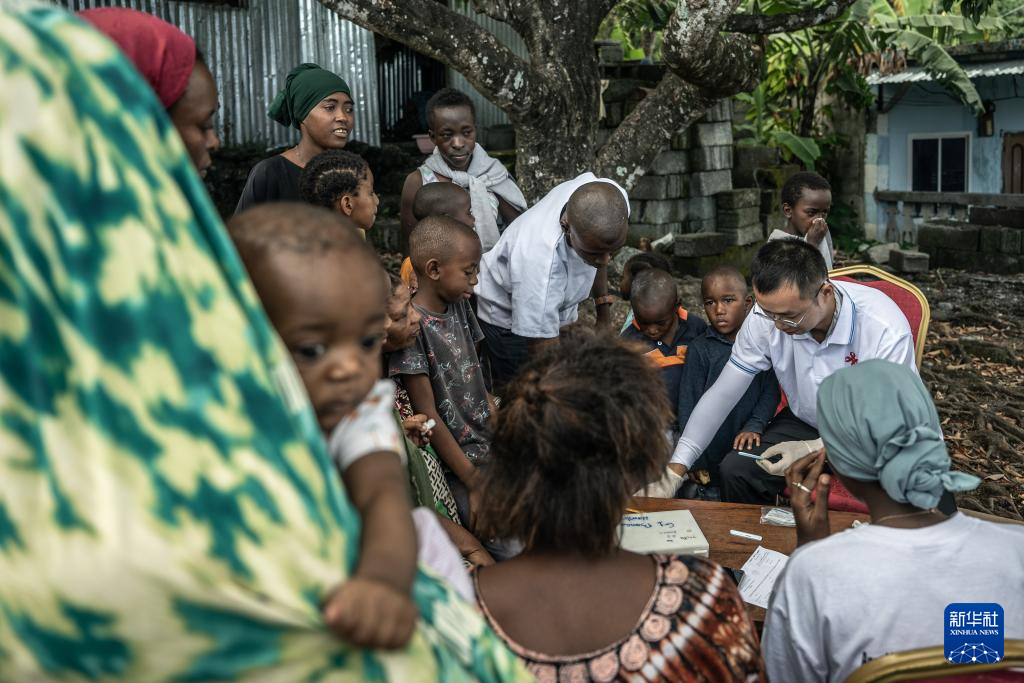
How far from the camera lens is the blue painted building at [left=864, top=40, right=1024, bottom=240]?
11.2 meters

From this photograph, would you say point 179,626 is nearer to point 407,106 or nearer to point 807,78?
point 407,106

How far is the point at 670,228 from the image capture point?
30.6 feet

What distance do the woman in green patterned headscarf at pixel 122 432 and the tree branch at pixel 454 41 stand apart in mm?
3866

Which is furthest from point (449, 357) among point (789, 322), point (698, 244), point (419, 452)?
point (698, 244)

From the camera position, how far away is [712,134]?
31.0 ft

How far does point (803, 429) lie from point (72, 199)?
3.31 meters

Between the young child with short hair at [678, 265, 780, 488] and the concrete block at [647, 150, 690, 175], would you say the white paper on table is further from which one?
the concrete block at [647, 150, 690, 175]

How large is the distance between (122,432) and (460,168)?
12.6 feet

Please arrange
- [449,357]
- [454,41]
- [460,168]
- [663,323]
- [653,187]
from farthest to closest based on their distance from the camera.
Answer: [653,187]
[454,41]
[460,168]
[663,323]
[449,357]

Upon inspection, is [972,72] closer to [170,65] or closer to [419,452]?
[419,452]

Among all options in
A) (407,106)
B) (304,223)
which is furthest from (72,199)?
(407,106)

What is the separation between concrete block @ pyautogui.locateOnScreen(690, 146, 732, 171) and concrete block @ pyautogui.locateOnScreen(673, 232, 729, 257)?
721mm

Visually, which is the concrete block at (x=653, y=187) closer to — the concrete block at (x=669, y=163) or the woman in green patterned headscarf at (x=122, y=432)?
the concrete block at (x=669, y=163)

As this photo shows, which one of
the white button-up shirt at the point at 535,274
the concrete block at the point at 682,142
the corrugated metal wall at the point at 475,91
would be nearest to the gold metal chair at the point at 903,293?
the white button-up shirt at the point at 535,274
